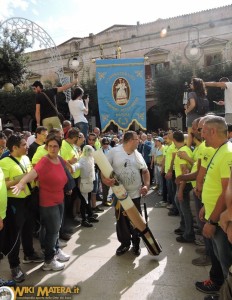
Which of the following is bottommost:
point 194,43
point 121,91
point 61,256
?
point 61,256

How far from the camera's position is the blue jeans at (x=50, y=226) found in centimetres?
407

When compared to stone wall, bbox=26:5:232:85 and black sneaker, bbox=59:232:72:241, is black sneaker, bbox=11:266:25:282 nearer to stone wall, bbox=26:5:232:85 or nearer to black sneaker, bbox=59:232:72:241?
black sneaker, bbox=59:232:72:241

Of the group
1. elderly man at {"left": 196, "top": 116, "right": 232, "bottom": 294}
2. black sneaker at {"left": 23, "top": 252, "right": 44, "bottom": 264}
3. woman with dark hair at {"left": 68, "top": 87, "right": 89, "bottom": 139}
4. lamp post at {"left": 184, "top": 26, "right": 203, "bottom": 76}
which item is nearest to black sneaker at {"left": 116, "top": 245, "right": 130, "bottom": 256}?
black sneaker at {"left": 23, "top": 252, "right": 44, "bottom": 264}

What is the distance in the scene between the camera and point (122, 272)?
4.04 metres

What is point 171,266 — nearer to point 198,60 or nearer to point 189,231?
point 189,231

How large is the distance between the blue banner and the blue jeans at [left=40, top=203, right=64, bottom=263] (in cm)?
223

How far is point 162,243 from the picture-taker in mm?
5055

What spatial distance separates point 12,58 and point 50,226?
2162 centimetres

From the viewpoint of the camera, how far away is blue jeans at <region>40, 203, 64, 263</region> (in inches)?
160

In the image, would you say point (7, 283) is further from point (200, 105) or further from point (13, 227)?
point (200, 105)
